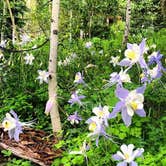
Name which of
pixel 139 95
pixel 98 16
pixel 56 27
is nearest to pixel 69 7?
pixel 98 16

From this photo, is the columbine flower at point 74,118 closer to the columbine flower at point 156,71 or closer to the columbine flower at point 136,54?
the columbine flower at point 156,71

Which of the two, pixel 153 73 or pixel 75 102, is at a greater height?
pixel 153 73

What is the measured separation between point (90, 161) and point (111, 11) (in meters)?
9.04

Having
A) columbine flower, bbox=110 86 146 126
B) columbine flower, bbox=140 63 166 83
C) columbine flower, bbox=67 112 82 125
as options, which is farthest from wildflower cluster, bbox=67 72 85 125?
columbine flower, bbox=110 86 146 126

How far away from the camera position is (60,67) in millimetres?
6113

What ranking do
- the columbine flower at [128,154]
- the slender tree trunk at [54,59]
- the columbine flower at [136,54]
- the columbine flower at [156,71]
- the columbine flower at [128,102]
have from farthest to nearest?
the slender tree trunk at [54,59], the columbine flower at [156,71], the columbine flower at [136,54], the columbine flower at [128,154], the columbine flower at [128,102]

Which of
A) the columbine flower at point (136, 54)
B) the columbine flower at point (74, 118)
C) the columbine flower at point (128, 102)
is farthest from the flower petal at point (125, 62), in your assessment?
the columbine flower at point (74, 118)

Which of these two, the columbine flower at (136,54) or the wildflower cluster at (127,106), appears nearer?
the wildflower cluster at (127,106)

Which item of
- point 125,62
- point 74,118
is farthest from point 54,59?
point 125,62

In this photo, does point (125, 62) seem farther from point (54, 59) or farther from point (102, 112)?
point (54, 59)

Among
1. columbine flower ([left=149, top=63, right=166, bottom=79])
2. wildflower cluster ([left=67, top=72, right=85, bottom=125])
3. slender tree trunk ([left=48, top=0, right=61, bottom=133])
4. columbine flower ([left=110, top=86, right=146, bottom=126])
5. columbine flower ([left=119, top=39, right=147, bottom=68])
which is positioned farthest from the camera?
slender tree trunk ([left=48, top=0, right=61, bottom=133])

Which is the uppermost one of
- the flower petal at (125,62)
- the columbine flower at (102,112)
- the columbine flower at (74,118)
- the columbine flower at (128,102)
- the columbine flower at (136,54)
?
the columbine flower at (136,54)

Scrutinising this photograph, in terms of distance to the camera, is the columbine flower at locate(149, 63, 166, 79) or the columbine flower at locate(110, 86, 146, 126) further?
the columbine flower at locate(149, 63, 166, 79)

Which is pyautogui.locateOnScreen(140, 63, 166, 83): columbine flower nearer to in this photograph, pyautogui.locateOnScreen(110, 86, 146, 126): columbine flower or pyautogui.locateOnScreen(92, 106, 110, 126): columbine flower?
pyautogui.locateOnScreen(92, 106, 110, 126): columbine flower
